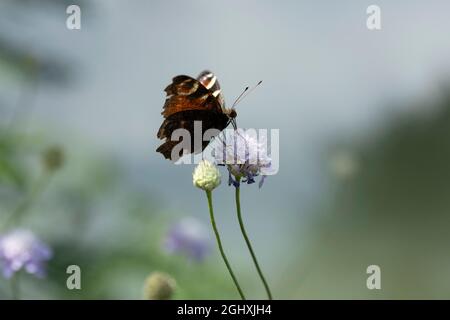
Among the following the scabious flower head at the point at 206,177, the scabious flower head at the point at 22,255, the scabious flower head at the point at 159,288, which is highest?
the scabious flower head at the point at 206,177

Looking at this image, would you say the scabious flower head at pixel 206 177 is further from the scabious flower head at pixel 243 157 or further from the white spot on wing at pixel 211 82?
the white spot on wing at pixel 211 82

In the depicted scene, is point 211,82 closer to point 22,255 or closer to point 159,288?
point 159,288

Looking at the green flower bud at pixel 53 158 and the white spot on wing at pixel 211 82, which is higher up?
the white spot on wing at pixel 211 82

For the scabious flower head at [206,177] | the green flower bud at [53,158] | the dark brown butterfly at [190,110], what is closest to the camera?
the scabious flower head at [206,177]

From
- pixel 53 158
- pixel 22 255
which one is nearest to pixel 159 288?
pixel 22 255

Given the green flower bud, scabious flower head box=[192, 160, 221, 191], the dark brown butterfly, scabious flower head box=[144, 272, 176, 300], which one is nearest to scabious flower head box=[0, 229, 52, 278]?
scabious flower head box=[144, 272, 176, 300]

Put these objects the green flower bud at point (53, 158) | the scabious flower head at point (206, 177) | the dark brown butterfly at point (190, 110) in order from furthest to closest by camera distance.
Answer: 1. the green flower bud at point (53, 158)
2. the dark brown butterfly at point (190, 110)
3. the scabious flower head at point (206, 177)

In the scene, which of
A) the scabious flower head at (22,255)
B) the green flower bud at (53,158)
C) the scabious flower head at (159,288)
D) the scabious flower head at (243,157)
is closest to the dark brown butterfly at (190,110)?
the scabious flower head at (243,157)

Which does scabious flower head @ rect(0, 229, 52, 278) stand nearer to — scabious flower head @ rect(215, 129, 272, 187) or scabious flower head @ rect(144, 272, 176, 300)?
scabious flower head @ rect(144, 272, 176, 300)
